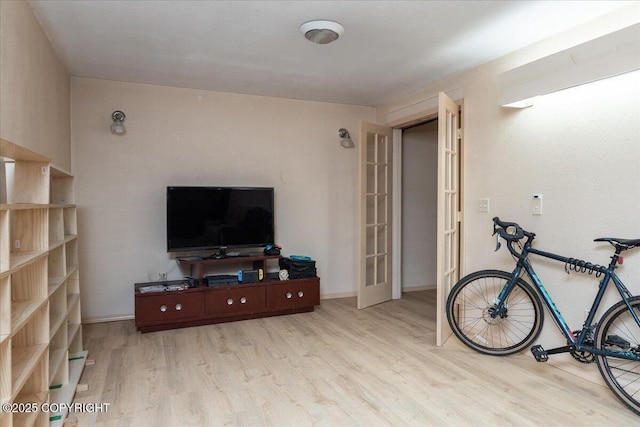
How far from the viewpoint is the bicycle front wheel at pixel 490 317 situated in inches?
116

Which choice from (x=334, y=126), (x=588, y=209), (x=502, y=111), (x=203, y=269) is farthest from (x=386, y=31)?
(x=203, y=269)

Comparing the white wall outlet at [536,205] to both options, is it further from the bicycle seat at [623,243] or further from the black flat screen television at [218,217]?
the black flat screen television at [218,217]

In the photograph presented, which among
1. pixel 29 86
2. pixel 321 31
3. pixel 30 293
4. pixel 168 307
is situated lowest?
pixel 168 307

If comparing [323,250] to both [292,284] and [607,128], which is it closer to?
[292,284]

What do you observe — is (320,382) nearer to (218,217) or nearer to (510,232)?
(510,232)

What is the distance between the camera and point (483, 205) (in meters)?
3.34

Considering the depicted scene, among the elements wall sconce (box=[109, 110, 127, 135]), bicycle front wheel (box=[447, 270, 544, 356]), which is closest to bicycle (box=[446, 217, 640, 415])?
bicycle front wheel (box=[447, 270, 544, 356])

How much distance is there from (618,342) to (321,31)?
2584 mm

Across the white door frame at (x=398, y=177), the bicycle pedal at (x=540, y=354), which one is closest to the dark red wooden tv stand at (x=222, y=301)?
the white door frame at (x=398, y=177)

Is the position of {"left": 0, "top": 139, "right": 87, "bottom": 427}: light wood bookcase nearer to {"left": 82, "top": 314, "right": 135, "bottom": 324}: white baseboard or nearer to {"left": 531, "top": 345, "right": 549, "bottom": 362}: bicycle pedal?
{"left": 82, "top": 314, "right": 135, "bottom": 324}: white baseboard

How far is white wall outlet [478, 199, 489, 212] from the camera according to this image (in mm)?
3307

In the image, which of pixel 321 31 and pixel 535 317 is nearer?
pixel 321 31

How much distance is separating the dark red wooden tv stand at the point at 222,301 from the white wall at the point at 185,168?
0.45 metres
